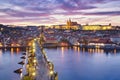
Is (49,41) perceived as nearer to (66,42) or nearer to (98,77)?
(66,42)

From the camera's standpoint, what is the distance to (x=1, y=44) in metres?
33.2

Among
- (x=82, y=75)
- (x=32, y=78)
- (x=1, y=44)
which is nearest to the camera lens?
(x=32, y=78)

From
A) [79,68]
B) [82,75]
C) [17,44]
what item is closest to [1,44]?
[17,44]

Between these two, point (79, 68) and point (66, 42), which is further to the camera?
point (66, 42)

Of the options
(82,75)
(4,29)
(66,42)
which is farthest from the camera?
(4,29)

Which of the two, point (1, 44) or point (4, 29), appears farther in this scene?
point (4, 29)

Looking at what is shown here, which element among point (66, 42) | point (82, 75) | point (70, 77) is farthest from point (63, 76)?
point (66, 42)

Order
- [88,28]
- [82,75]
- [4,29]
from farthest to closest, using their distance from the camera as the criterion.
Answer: [88,28] → [4,29] → [82,75]

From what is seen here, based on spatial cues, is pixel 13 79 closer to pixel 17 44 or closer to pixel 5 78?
pixel 5 78

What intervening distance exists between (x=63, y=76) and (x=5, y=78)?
2.23 metres

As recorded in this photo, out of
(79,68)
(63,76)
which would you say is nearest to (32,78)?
(63,76)

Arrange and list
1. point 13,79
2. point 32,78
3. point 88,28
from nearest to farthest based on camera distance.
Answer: point 32,78 → point 13,79 → point 88,28

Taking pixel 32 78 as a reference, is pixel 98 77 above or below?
below

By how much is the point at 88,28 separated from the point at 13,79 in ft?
170
